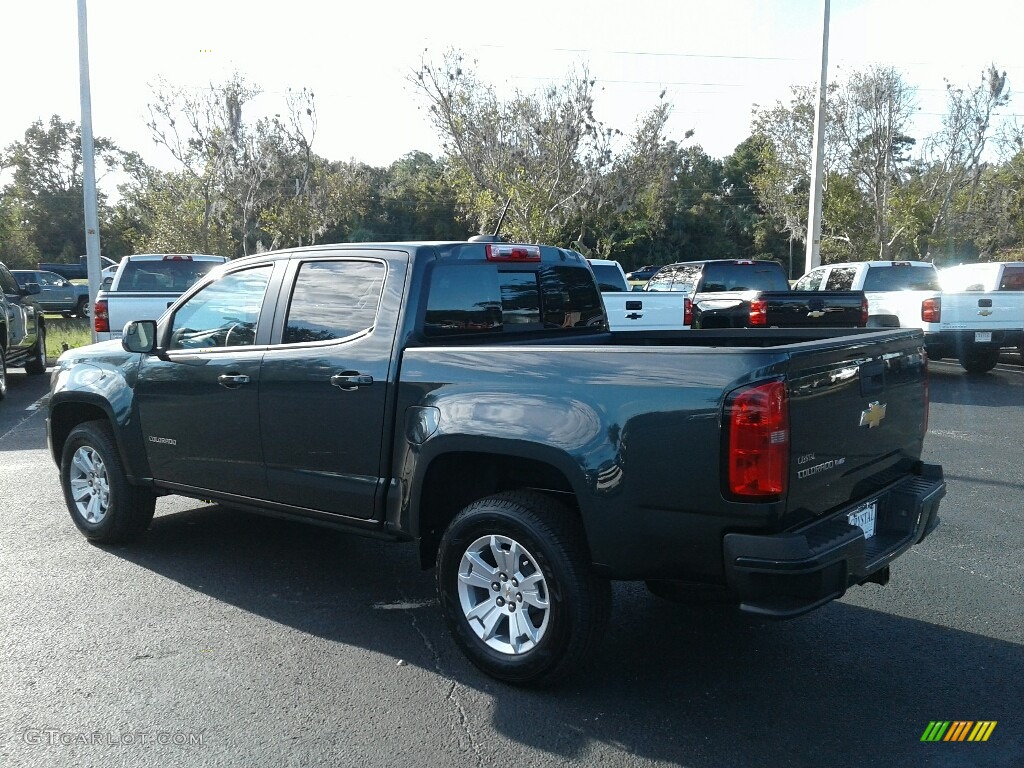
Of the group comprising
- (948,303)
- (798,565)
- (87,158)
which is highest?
(87,158)

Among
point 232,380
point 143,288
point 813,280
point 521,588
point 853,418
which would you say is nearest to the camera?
point 853,418

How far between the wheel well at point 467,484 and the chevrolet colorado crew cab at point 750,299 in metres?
6.14

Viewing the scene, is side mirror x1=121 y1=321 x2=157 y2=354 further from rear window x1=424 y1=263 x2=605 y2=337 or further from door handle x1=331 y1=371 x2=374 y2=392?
rear window x1=424 y1=263 x2=605 y2=337

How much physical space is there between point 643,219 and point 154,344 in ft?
146

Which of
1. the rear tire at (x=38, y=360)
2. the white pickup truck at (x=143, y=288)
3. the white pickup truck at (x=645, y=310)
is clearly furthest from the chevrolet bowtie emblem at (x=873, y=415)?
the rear tire at (x=38, y=360)

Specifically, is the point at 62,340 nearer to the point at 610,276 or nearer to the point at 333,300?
the point at 610,276

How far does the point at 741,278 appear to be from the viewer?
15.7m

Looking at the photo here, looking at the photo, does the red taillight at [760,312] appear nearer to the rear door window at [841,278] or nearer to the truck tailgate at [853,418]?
the rear door window at [841,278]

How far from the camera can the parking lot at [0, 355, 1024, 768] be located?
11.6 ft

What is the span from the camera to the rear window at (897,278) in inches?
613

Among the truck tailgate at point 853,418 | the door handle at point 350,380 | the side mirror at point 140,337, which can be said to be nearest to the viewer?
the truck tailgate at point 853,418

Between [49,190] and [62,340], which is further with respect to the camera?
[49,190]

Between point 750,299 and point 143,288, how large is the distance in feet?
28.2

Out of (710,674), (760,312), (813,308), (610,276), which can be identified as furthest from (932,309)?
(710,674)
